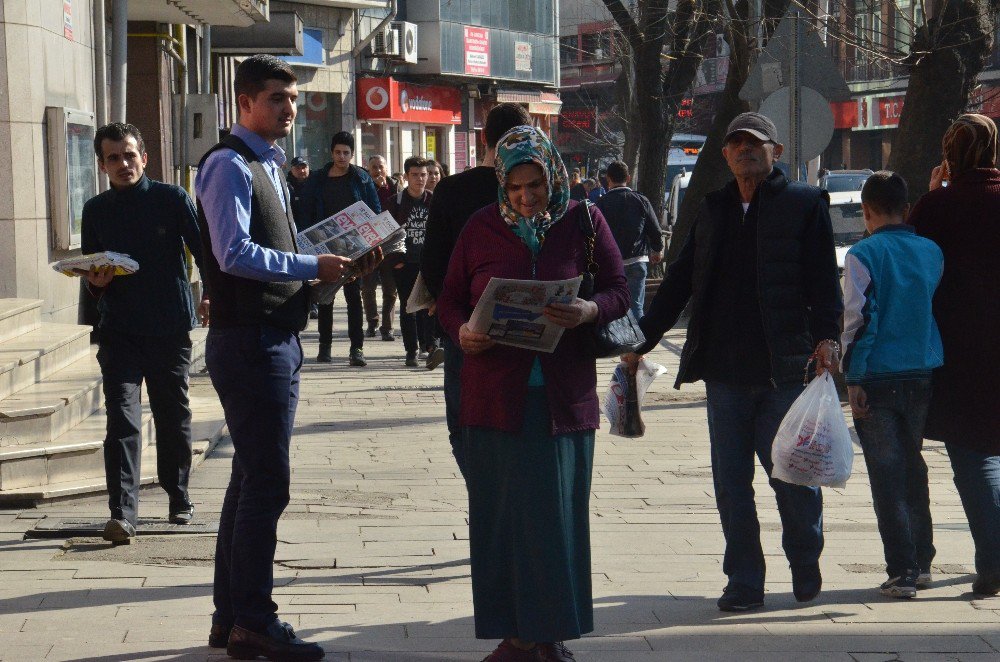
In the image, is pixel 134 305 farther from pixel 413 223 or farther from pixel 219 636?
pixel 413 223

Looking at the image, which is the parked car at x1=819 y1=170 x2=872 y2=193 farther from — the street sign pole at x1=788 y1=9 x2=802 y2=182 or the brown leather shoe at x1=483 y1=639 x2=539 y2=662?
the brown leather shoe at x1=483 y1=639 x2=539 y2=662

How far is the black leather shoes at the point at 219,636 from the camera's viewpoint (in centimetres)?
515

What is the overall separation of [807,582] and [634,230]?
28.3 ft

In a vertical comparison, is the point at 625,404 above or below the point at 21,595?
above

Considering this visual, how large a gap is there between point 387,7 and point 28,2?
30.5m

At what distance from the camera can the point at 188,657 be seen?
5.06m

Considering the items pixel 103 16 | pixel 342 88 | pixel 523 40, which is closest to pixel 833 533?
pixel 103 16

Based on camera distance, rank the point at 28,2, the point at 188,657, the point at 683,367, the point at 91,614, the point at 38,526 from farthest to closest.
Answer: the point at 28,2, the point at 38,526, the point at 683,367, the point at 91,614, the point at 188,657

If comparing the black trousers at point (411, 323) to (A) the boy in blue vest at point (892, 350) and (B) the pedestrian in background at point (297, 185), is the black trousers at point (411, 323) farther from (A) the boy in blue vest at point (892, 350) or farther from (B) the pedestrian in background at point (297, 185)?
(A) the boy in blue vest at point (892, 350)

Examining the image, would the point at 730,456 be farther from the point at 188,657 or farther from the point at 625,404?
the point at 188,657

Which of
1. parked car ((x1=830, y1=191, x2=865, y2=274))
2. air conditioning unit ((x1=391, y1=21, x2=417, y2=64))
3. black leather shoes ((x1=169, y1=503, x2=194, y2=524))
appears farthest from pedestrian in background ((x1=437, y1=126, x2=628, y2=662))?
air conditioning unit ((x1=391, y1=21, x2=417, y2=64))

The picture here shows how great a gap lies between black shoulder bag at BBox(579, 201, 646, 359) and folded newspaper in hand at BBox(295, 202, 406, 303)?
0.66m

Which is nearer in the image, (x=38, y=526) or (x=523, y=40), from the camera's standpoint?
(x=38, y=526)

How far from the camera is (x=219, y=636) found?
515cm
